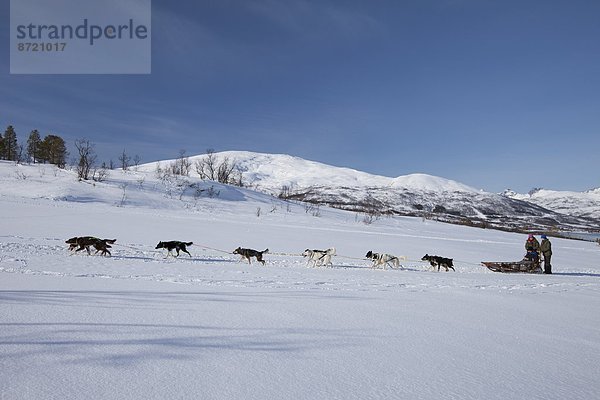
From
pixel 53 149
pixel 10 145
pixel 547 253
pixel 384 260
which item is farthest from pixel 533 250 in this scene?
pixel 10 145

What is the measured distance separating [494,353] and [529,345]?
72 cm

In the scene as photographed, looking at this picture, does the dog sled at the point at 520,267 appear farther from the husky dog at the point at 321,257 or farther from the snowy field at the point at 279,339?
the husky dog at the point at 321,257

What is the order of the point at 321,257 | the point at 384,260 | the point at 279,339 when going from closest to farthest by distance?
the point at 279,339, the point at 321,257, the point at 384,260

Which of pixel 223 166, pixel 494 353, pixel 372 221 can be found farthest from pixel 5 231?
pixel 223 166

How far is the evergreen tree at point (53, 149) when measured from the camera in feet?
220

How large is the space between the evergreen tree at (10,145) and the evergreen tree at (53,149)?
19.1 feet

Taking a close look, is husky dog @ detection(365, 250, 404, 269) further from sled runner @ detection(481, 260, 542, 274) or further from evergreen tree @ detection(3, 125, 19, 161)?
evergreen tree @ detection(3, 125, 19, 161)

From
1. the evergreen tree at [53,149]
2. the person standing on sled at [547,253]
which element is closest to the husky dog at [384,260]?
Result: the person standing on sled at [547,253]

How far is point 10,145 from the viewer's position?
7044cm

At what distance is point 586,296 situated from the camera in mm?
8289

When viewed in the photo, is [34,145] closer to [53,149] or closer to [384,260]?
[53,149]

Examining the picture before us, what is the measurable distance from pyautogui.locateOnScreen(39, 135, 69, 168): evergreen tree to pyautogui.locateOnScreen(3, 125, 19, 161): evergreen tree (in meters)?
5.83

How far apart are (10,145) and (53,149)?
35.7 ft

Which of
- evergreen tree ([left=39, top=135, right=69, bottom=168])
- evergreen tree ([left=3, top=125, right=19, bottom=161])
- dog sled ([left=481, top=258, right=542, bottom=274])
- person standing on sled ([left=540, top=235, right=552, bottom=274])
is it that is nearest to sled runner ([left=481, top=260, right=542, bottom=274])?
dog sled ([left=481, top=258, right=542, bottom=274])
